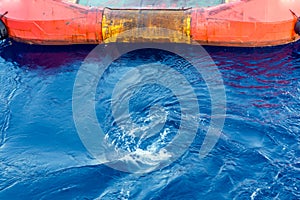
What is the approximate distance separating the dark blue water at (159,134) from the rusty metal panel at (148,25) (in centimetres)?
59

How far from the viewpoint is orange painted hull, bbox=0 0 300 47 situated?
42.6 feet

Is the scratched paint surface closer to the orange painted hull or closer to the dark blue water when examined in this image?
the orange painted hull

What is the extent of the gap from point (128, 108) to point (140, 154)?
1.74 metres

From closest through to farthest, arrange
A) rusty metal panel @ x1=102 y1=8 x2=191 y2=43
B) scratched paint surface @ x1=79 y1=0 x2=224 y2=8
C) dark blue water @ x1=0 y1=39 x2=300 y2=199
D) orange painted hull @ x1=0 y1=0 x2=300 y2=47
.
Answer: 1. dark blue water @ x1=0 y1=39 x2=300 y2=199
2. orange painted hull @ x1=0 y1=0 x2=300 y2=47
3. rusty metal panel @ x1=102 y1=8 x2=191 y2=43
4. scratched paint surface @ x1=79 y1=0 x2=224 y2=8

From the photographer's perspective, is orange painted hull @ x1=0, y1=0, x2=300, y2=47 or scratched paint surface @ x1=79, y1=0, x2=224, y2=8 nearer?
orange painted hull @ x1=0, y1=0, x2=300, y2=47

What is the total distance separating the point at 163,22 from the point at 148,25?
0.46 m

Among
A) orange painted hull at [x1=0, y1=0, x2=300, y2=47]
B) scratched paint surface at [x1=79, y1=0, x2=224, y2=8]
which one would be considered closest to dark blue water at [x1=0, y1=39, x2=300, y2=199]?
orange painted hull at [x1=0, y1=0, x2=300, y2=47]

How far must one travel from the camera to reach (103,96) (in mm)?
11969

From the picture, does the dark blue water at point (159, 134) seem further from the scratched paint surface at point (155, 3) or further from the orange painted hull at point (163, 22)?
the scratched paint surface at point (155, 3)

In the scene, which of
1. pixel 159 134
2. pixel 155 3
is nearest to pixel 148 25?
pixel 155 3

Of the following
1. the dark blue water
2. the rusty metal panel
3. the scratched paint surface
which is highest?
the scratched paint surface

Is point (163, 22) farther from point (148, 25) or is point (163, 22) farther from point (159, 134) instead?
point (159, 134)

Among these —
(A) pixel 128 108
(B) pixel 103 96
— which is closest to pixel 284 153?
(A) pixel 128 108

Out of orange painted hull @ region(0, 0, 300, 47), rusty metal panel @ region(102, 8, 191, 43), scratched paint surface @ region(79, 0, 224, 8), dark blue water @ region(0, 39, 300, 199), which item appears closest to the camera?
dark blue water @ region(0, 39, 300, 199)
